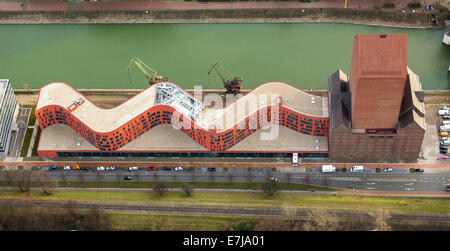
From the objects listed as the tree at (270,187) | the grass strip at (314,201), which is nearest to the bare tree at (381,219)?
the grass strip at (314,201)

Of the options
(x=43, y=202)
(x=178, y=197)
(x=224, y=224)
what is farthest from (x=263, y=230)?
(x=43, y=202)

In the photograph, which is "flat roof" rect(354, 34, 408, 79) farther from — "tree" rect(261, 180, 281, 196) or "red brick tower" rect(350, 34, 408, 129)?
"tree" rect(261, 180, 281, 196)

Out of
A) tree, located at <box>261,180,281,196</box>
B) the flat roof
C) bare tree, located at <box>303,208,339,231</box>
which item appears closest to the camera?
the flat roof

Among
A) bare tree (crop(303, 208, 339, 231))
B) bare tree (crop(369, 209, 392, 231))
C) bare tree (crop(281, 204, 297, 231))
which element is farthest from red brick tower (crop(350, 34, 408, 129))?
bare tree (crop(281, 204, 297, 231))

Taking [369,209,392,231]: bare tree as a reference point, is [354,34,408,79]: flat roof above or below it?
above

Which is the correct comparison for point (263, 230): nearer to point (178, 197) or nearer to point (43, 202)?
point (178, 197)

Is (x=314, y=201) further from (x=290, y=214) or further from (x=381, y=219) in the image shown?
(x=381, y=219)

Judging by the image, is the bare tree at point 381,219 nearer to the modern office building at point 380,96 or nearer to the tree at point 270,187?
the modern office building at point 380,96
